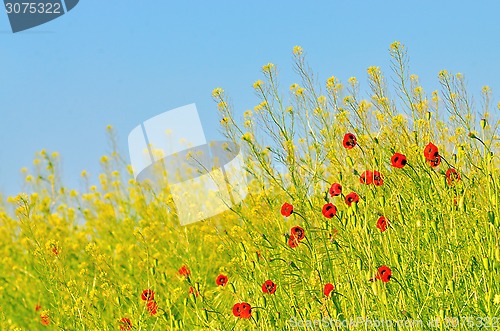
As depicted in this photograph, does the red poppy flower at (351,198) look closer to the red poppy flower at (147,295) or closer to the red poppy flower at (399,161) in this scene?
the red poppy flower at (399,161)

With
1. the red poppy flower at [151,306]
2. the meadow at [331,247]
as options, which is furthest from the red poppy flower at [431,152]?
the red poppy flower at [151,306]

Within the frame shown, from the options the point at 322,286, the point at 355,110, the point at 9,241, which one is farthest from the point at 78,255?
the point at 322,286

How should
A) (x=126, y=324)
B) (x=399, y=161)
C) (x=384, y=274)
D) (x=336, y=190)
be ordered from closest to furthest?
(x=384, y=274)
(x=336, y=190)
(x=399, y=161)
(x=126, y=324)

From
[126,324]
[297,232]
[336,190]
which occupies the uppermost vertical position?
[336,190]

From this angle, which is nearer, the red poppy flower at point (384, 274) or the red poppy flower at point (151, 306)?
the red poppy flower at point (384, 274)

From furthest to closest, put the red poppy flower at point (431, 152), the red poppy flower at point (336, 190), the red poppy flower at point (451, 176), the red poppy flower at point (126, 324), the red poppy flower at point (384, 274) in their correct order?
1. the red poppy flower at point (126, 324)
2. the red poppy flower at point (451, 176)
3. the red poppy flower at point (431, 152)
4. the red poppy flower at point (336, 190)
5. the red poppy flower at point (384, 274)

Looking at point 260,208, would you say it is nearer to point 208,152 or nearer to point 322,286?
point 208,152

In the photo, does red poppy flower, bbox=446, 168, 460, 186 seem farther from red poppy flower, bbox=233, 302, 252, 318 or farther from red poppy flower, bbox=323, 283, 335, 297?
red poppy flower, bbox=233, 302, 252, 318

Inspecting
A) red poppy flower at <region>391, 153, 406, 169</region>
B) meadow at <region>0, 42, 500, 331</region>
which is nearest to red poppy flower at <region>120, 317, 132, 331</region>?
meadow at <region>0, 42, 500, 331</region>

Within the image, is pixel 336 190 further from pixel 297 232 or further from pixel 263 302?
pixel 263 302

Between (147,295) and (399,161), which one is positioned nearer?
(399,161)

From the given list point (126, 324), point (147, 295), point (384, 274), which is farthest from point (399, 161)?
point (126, 324)

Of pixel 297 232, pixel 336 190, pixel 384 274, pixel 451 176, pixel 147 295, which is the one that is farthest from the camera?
pixel 147 295

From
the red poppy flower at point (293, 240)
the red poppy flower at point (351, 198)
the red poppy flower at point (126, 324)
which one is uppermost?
the red poppy flower at point (351, 198)
